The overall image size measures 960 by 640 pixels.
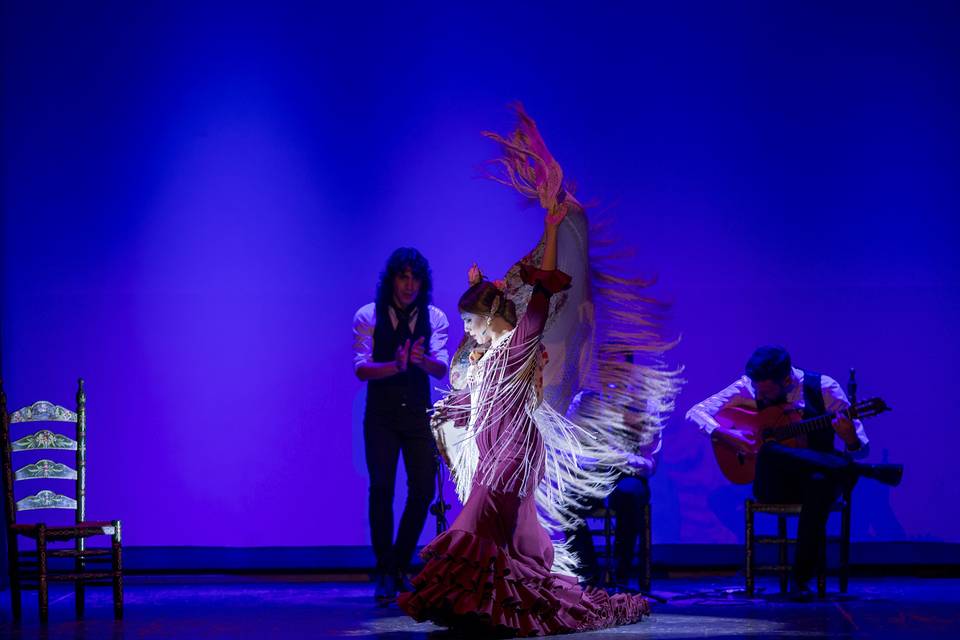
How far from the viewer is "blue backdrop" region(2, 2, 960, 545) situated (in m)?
6.89

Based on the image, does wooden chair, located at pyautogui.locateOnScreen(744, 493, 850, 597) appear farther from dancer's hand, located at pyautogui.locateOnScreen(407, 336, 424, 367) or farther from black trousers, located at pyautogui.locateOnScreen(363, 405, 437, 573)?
dancer's hand, located at pyautogui.locateOnScreen(407, 336, 424, 367)

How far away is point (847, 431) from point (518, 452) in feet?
7.19

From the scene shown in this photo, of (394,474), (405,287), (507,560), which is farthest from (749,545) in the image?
(405,287)

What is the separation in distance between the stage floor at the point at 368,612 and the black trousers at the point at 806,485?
26 centimetres

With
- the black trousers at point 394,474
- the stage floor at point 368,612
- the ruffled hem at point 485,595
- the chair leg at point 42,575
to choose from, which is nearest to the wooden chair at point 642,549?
the stage floor at point 368,612

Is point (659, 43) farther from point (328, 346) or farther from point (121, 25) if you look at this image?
point (121, 25)

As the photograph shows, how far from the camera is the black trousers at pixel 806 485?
578 cm

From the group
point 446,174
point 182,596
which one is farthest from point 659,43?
point 182,596

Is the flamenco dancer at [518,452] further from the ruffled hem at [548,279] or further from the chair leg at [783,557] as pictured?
the chair leg at [783,557]

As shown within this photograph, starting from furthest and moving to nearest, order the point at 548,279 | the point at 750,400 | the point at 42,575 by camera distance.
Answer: the point at 750,400
the point at 42,575
the point at 548,279

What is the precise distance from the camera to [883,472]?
602 centimetres

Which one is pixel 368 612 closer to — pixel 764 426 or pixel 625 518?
pixel 625 518

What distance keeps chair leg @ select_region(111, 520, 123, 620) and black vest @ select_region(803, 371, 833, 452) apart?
334 centimetres

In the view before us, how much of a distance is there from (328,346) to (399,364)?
3.87ft
